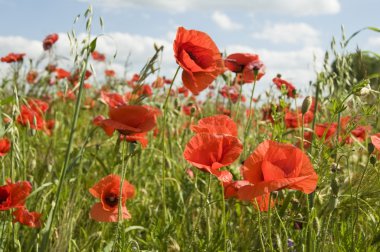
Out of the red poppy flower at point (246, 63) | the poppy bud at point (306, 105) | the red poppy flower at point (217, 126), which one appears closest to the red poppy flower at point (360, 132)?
the red poppy flower at point (246, 63)

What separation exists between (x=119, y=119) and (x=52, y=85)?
4.43m

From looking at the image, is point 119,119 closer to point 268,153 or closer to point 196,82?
point 196,82

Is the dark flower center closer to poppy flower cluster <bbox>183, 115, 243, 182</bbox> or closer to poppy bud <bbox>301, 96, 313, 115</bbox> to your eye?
poppy flower cluster <bbox>183, 115, 243, 182</bbox>

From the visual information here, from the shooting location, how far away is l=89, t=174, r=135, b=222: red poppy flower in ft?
5.72

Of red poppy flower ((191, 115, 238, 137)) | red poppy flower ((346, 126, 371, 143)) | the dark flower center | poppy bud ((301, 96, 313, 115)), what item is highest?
poppy bud ((301, 96, 313, 115))

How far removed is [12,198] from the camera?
1730 millimetres

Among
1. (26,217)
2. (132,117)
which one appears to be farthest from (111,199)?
(132,117)

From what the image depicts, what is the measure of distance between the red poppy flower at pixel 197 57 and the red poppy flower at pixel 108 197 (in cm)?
46

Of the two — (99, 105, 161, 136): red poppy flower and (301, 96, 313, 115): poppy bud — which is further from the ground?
(301, 96, 313, 115): poppy bud

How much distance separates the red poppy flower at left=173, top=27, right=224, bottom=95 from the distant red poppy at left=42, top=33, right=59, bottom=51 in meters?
3.32

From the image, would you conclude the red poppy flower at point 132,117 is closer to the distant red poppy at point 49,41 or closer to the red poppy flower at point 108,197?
the red poppy flower at point 108,197

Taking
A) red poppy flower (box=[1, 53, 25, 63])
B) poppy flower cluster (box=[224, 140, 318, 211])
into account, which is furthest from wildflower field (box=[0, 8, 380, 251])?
red poppy flower (box=[1, 53, 25, 63])

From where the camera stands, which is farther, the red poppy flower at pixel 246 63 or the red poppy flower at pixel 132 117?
the red poppy flower at pixel 246 63

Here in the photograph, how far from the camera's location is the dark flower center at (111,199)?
71.7 inches
